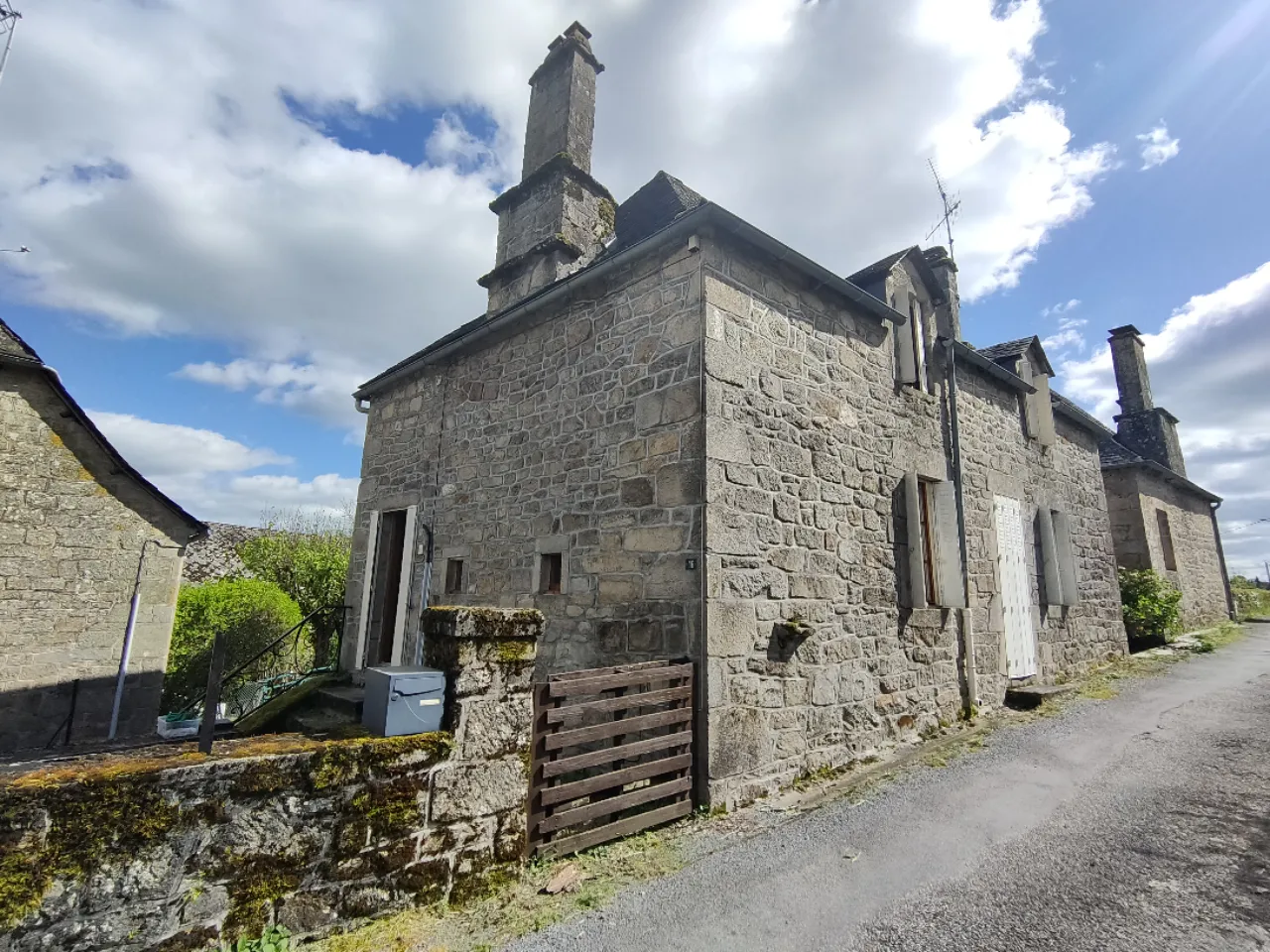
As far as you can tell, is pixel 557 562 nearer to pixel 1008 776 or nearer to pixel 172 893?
pixel 172 893

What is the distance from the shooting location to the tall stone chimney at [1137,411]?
660 inches

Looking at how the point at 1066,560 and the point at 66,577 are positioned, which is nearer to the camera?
the point at 66,577

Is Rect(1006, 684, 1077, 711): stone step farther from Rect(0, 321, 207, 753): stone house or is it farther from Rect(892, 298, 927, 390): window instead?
Rect(0, 321, 207, 753): stone house

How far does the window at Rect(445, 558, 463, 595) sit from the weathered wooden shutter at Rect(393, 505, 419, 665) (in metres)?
0.79

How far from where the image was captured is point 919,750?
20.6ft

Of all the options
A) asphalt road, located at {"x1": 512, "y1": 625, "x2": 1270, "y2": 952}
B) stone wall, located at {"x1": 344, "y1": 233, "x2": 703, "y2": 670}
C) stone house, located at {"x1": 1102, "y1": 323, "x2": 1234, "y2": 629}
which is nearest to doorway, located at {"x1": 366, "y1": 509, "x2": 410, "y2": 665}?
stone wall, located at {"x1": 344, "y1": 233, "x2": 703, "y2": 670}

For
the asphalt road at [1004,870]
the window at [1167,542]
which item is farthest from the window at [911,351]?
the window at [1167,542]

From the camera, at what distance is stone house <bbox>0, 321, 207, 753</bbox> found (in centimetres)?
753

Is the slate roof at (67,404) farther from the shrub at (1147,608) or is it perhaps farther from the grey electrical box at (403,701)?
the shrub at (1147,608)

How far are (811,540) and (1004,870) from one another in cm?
281

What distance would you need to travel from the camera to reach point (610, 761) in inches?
163

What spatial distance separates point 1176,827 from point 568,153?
10106 mm

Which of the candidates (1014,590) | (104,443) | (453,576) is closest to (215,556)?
(104,443)

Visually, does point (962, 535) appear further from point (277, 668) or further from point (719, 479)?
point (277, 668)
